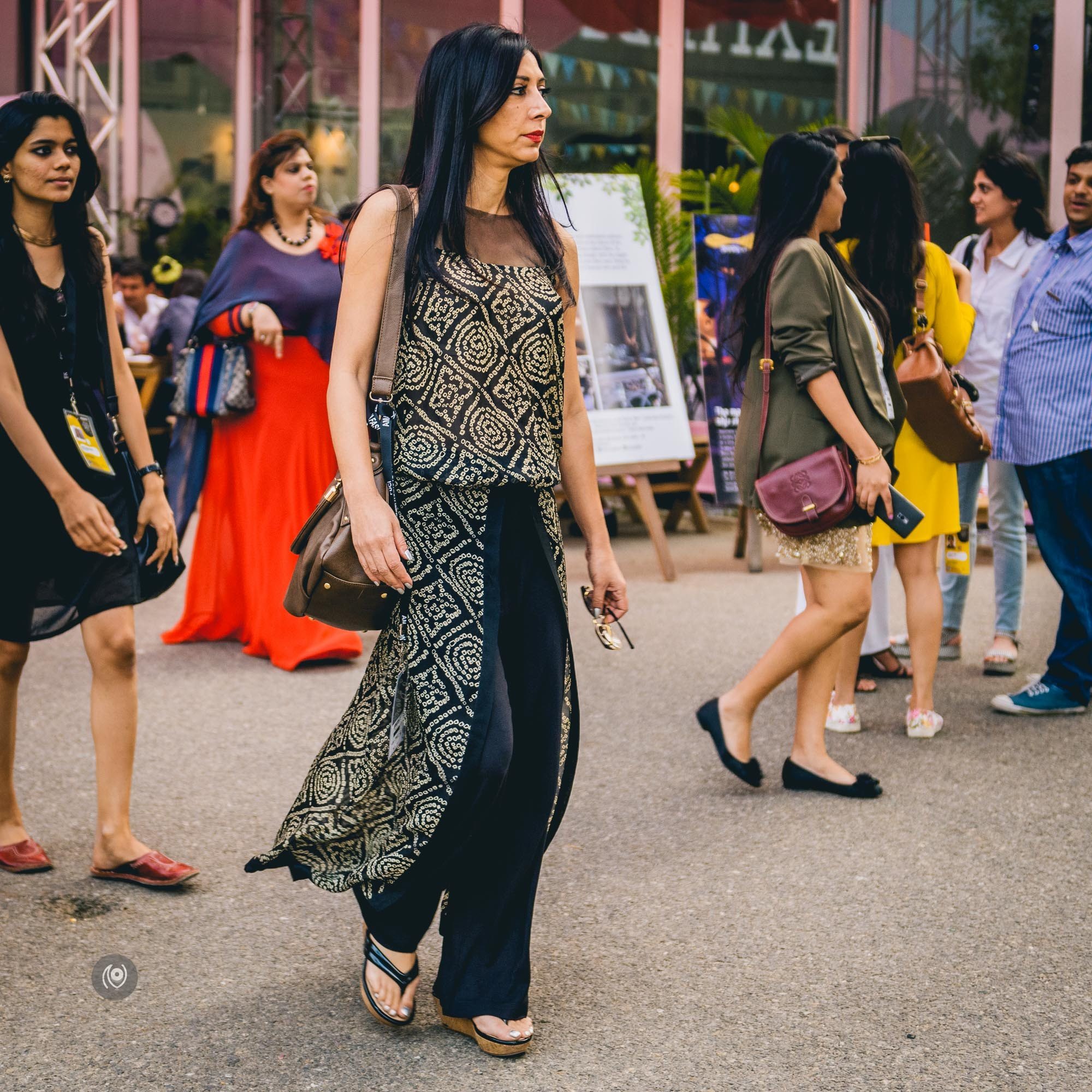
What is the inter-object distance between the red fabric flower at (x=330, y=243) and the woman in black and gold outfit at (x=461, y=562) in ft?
11.5

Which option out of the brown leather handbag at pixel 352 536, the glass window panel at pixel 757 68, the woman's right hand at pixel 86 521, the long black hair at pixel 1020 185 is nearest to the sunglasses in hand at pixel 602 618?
the brown leather handbag at pixel 352 536

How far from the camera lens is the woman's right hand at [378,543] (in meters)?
2.62

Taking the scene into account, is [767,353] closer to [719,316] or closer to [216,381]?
[216,381]

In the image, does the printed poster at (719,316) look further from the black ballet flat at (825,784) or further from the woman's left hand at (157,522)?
the woman's left hand at (157,522)

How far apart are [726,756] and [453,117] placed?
2359 millimetres

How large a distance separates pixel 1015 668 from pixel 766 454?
2419 mm

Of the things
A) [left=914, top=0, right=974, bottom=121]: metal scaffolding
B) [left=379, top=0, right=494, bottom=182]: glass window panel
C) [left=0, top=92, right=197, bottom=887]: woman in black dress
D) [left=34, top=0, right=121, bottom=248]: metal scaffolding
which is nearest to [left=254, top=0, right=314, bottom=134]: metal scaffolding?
[left=379, top=0, right=494, bottom=182]: glass window panel

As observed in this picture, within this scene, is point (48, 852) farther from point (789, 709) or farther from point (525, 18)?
point (525, 18)

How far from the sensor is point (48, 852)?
13.0 feet

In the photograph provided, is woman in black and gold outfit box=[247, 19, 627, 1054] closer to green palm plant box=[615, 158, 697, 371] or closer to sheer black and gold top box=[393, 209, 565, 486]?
sheer black and gold top box=[393, 209, 565, 486]

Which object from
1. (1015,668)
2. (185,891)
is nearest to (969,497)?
(1015,668)

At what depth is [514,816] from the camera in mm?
2820

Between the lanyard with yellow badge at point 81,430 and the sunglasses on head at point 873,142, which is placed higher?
the sunglasses on head at point 873,142

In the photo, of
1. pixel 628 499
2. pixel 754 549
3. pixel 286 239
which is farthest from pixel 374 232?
pixel 628 499
